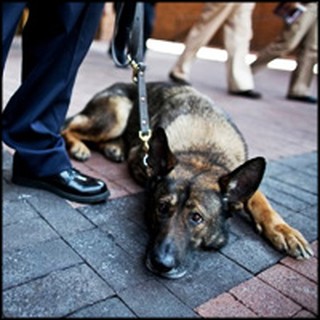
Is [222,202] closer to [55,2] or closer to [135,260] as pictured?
[135,260]

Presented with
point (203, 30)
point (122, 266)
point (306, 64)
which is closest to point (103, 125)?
point (122, 266)

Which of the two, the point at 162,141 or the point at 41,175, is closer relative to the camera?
Result: the point at 162,141

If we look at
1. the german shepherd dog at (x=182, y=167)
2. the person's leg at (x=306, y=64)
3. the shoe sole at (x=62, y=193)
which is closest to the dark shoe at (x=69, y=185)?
the shoe sole at (x=62, y=193)

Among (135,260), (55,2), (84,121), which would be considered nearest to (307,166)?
(84,121)

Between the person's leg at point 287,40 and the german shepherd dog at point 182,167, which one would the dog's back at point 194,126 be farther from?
the person's leg at point 287,40

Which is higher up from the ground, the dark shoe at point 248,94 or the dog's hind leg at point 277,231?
the dog's hind leg at point 277,231

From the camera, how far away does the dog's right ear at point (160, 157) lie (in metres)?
2.23

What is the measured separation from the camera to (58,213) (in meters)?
2.32

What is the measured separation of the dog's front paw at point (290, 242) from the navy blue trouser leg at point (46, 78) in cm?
131

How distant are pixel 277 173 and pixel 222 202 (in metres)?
1.49

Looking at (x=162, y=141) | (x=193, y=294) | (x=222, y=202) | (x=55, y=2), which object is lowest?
(x=193, y=294)

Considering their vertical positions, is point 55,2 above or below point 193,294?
above

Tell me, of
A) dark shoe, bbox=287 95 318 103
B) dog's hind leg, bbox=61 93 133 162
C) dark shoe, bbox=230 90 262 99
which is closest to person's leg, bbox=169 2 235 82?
dark shoe, bbox=230 90 262 99

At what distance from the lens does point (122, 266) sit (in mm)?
1945
